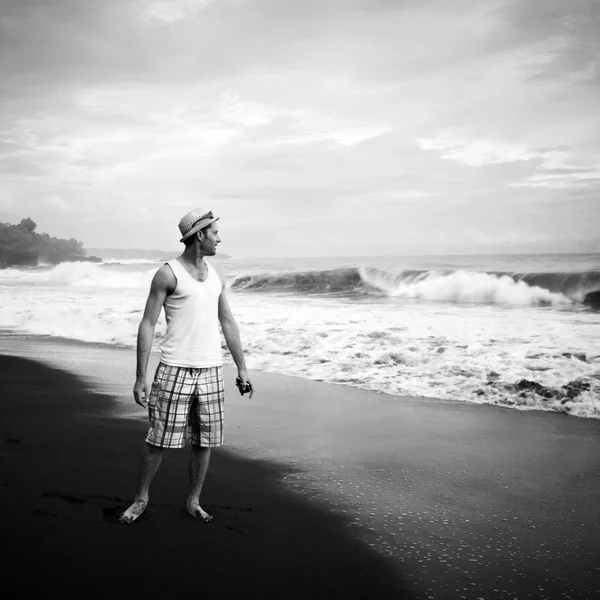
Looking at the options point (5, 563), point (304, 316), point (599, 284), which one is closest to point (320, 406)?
point (5, 563)

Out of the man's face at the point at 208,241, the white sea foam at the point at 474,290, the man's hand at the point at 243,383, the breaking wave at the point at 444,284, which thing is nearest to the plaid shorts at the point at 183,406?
the man's hand at the point at 243,383

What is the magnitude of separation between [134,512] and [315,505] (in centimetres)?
119

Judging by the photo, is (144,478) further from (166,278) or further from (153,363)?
(153,363)

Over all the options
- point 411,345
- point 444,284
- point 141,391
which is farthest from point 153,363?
point 444,284

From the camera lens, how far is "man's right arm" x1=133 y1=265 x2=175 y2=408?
3053mm

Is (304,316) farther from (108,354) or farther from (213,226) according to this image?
(213,226)

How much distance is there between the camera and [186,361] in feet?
10.2

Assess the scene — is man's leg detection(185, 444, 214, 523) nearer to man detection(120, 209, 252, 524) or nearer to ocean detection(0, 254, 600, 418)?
man detection(120, 209, 252, 524)

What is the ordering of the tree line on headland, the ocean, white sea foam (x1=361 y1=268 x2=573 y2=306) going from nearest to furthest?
the ocean
white sea foam (x1=361 y1=268 x2=573 y2=306)
the tree line on headland

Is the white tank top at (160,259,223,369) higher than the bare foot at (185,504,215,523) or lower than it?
higher

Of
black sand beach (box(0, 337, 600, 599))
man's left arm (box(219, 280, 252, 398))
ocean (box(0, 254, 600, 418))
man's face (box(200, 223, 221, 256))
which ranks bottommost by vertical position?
black sand beach (box(0, 337, 600, 599))

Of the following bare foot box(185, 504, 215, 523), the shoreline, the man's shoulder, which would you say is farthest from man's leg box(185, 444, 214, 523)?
the shoreline

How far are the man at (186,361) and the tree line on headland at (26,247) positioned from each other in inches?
3150

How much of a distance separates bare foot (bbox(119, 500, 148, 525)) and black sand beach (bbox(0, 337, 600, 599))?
0.09m
